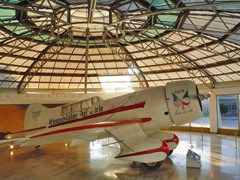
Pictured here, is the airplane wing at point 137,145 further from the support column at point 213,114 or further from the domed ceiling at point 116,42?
the support column at point 213,114

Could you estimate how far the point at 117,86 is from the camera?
3158cm

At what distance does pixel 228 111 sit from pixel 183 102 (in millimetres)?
15863

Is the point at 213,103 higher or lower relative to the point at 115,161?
higher

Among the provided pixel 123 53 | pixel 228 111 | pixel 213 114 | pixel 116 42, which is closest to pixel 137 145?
pixel 116 42

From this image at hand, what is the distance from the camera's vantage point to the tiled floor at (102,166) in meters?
10.8

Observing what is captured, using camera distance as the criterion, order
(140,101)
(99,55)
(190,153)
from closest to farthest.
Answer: (190,153) < (140,101) < (99,55)

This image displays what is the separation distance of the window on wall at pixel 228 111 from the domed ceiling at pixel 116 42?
2.03 meters

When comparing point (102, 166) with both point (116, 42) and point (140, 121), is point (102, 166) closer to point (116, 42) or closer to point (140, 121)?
point (140, 121)

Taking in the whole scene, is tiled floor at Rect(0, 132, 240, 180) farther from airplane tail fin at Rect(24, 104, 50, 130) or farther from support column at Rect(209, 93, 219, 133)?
support column at Rect(209, 93, 219, 133)

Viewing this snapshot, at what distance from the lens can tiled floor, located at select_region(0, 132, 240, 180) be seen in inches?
427

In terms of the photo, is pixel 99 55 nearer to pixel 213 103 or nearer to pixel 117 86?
pixel 117 86

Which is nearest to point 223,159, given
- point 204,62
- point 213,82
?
point 204,62

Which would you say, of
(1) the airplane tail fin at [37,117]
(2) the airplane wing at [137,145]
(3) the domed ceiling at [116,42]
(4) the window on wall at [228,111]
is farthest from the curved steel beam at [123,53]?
(2) the airplane wing at [137,145]

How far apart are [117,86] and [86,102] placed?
16.9 meters
